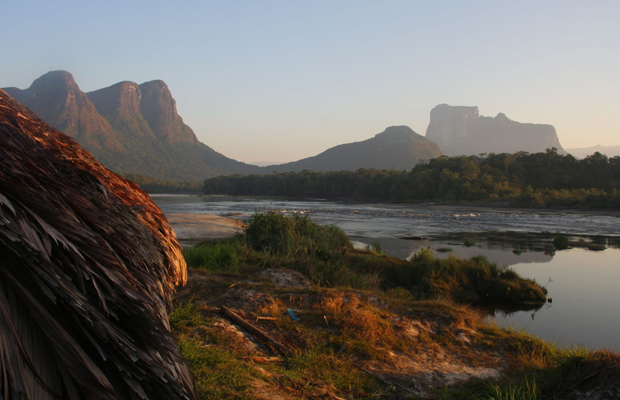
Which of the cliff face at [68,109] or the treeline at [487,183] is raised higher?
the cliff face at [68,109]

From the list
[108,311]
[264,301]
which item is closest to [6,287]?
[108,311]

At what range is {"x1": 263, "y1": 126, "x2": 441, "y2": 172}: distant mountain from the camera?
152 m

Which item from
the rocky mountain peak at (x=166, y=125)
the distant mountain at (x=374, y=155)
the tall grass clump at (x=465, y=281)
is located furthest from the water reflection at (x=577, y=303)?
the rocky mountain peak at (x=166, y=125)

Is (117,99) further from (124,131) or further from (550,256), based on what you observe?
(550,256)

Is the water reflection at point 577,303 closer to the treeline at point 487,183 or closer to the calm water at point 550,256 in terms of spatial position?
the calm water at point 550,256

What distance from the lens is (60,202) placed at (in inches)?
102

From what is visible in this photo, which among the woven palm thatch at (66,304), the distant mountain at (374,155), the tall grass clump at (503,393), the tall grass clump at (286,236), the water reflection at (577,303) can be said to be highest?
the distant mountain at (374,155)

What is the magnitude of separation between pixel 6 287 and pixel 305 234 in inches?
461

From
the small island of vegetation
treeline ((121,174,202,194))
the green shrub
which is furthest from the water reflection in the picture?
treeline ((121,174,202,194))

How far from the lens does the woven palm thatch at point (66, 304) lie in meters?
1.89

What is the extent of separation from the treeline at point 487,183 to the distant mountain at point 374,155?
181 feet

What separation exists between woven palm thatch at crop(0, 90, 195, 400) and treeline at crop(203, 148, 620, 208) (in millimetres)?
54165

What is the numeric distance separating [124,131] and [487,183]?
420 ft

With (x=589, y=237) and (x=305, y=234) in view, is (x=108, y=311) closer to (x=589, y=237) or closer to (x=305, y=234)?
(x=305, y=234)
